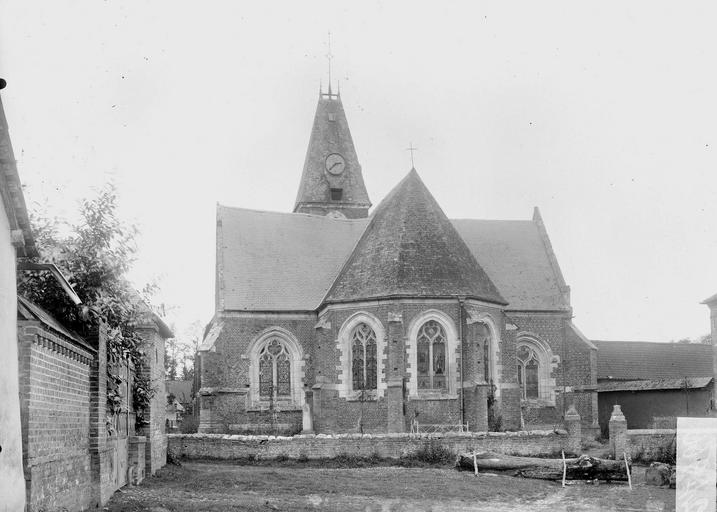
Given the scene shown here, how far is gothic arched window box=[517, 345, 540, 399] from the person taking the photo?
36375 mm

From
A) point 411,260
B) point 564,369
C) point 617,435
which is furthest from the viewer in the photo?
point 564,369

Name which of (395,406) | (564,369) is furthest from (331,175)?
(395,406)

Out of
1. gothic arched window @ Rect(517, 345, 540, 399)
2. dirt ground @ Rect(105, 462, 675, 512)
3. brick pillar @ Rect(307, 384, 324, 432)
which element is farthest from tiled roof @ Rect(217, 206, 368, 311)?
dirt ground @ Rect(105, 462, 675, 512)

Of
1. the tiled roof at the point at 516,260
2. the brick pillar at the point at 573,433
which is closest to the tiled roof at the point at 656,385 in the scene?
the tiled roof at the point at 516,260

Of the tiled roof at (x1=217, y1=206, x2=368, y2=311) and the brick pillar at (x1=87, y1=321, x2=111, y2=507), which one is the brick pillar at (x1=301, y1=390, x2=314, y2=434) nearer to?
the tiled roof at (x1=217, y1=206, x2=368, y2=311)

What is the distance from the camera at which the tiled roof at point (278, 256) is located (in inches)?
1367

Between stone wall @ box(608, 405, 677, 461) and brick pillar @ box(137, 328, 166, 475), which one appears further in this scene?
stone wall @ box(608, 405, 677, 461)

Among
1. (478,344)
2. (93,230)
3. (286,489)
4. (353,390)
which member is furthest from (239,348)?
(93,230)

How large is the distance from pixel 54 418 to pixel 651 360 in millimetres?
38362

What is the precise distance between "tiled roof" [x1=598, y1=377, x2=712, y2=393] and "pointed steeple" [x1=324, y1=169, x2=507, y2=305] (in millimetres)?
9486

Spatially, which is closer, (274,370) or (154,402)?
(154,402)

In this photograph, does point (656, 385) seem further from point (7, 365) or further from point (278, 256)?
point (7, 365)

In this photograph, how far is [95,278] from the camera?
1505cm

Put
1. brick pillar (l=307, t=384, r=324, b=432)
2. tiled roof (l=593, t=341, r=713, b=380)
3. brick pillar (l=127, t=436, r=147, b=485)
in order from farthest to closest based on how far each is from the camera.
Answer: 1. tiled roof (l=593, t=341, r=713, b=380)
2. brick pillar (l=307, t=384, r=324, b=432)
3. brick pillar (l=127, t=436, r=147, b=485)
